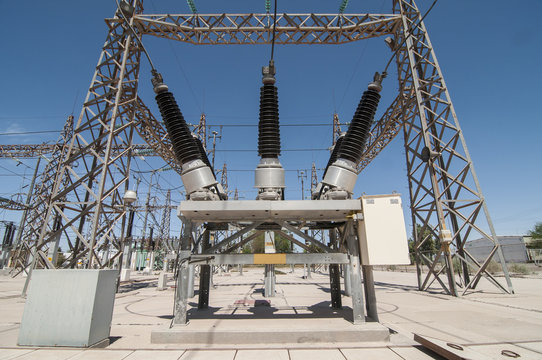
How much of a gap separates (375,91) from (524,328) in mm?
6426

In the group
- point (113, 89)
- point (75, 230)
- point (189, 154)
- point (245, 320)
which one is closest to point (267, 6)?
point (113, 89)

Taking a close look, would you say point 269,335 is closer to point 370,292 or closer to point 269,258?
point 269,258

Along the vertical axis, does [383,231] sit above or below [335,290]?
above

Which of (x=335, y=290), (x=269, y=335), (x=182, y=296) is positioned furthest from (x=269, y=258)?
(x=335, y=290)

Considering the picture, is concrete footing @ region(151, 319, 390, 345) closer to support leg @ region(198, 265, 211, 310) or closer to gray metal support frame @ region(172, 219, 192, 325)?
gray metal support frame @ region(172, 219, 192, 325)

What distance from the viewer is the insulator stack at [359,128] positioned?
6.56 m

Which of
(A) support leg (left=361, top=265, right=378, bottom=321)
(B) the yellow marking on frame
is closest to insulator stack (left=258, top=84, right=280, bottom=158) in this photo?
(B) the yellow marking on frame

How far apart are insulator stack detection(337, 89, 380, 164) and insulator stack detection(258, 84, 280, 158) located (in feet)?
5.55

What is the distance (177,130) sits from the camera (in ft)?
22.5

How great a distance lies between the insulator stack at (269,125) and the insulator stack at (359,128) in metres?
Answer: 1.69

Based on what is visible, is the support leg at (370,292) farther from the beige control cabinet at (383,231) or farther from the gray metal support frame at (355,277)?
the gray metal support frame at (355,277)

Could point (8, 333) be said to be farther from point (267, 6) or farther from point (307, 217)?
point (267, 6)

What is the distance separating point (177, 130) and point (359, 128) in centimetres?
477

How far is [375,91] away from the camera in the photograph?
277 inches
